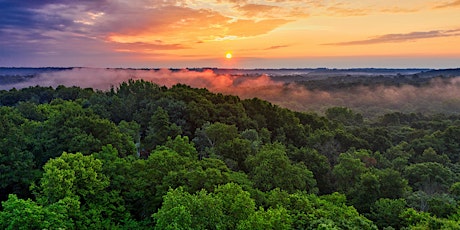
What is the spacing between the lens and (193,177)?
3161 centimetres

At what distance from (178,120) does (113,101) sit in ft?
60.2

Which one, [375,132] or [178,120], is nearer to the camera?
[178,120]

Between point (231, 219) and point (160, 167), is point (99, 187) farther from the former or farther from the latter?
point (231, 219)

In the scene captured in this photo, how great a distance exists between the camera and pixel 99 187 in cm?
2969

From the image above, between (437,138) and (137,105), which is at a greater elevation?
(137,105)

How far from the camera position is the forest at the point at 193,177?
25.2 m

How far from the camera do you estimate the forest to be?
2525cm

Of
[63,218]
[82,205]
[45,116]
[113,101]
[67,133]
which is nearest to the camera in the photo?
[63,218]

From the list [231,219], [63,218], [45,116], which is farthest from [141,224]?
[45,116]

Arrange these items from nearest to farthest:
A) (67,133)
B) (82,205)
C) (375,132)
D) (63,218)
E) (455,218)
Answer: (63,218)
(82,205)
(455,218)
(67,133)
(375,132)

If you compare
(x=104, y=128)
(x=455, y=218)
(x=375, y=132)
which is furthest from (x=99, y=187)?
(x=375, y=132)

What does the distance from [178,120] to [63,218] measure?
42134 mm

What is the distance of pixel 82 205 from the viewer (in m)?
28.6

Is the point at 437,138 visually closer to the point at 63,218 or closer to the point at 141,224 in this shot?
the point at 141,224
